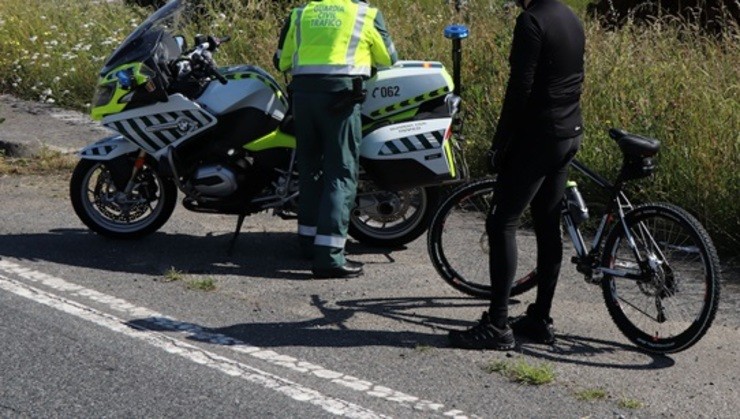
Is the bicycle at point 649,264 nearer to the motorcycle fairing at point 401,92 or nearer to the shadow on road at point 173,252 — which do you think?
the motorcycle fairing at point 401,92

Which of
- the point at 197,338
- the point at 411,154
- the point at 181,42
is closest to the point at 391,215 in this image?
the point at 411,154

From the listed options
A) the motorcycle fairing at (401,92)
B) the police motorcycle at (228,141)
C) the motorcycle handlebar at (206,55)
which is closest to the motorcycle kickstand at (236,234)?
the police motorcycle at (228,141)

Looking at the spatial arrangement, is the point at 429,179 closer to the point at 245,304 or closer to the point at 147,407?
the point at 245,304

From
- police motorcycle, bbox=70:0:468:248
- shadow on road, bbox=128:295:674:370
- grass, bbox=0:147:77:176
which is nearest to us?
shadow on road, bbox=128:295:674:370

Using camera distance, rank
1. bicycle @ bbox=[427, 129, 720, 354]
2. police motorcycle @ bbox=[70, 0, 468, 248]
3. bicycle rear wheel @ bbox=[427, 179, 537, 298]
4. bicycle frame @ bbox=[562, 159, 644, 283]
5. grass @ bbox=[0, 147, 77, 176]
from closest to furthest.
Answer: bicycle @ bbox=[427, 129, 720, 354] < bicycle frame @ bbox=[562, 159, 644, 283] < bicycle rear wheel @ bbox=[427, 179, 537, 298] < police motorcycle @ bbox=[70, 0, 468, 248] < grass @ bbox=[0, 147, 77, 176]

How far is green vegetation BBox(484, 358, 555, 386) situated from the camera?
6191 millimetres

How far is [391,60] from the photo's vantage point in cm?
800

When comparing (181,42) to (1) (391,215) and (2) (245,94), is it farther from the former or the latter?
(1) (391,215)

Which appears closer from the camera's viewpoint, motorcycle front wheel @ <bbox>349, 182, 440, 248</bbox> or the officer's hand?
the officer's hand

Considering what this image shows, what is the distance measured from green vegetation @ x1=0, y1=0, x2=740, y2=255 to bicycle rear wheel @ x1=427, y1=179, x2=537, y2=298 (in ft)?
5.57

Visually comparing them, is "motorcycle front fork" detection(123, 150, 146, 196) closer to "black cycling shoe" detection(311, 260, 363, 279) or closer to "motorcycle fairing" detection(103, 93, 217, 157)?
"motorcycle fairing" detection(103, 93, 217, 157)

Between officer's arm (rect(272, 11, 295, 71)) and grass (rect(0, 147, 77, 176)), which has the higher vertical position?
officer's arm (rect(272, 11, 295, 71))

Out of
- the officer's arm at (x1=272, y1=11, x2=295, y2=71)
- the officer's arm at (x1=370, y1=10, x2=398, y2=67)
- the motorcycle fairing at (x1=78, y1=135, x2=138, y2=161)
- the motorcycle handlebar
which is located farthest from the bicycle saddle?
the motorcycle fairing at (x1=78, y1=135, x2=138, y2=161)

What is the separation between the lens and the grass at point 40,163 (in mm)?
10805
